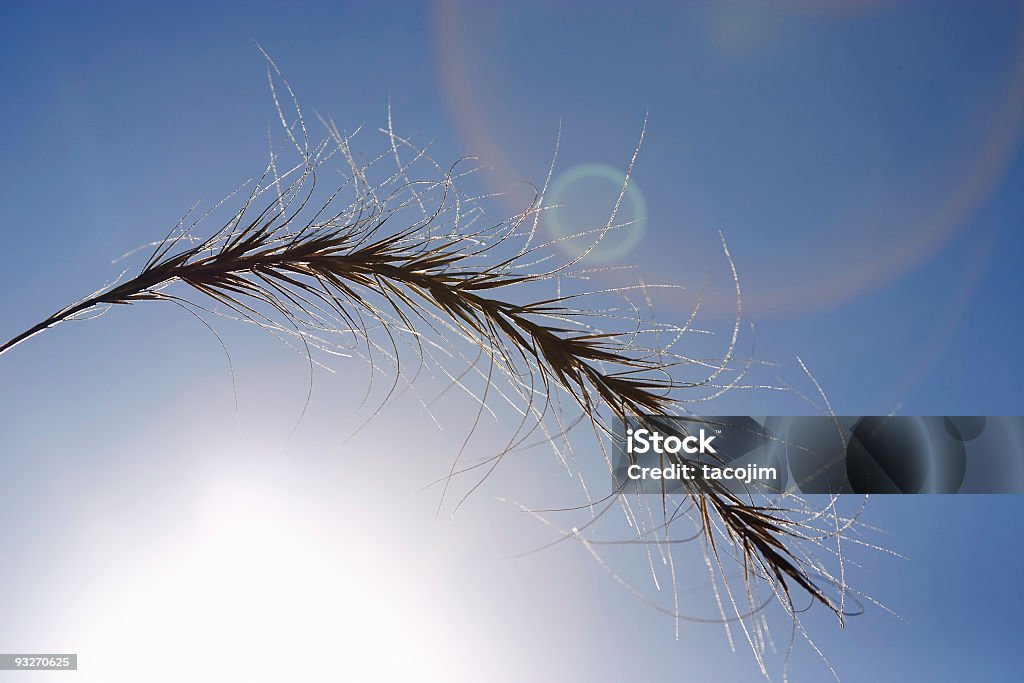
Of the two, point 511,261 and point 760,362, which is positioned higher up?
point 511,261

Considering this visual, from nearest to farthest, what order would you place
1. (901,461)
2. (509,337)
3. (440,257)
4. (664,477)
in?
(664,477) → (509,337) → (440,257) → (901,461)

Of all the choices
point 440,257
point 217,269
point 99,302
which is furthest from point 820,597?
point 99,302

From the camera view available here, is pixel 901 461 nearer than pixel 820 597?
No

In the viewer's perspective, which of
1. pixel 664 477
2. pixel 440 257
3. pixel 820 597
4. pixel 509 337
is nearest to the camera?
pixel 820 597

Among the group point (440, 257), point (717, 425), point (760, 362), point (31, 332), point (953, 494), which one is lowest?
point (953, 494)

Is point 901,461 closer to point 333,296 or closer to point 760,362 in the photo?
point 760,362

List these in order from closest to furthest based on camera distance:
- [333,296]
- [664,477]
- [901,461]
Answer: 1. [664,477]
2. [333,296]
3. [901,461]

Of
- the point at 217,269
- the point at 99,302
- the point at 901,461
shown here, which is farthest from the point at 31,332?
the point at 901,461

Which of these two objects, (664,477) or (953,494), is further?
(953,494)

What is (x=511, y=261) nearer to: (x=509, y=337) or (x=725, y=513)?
(x=509, y=337)
